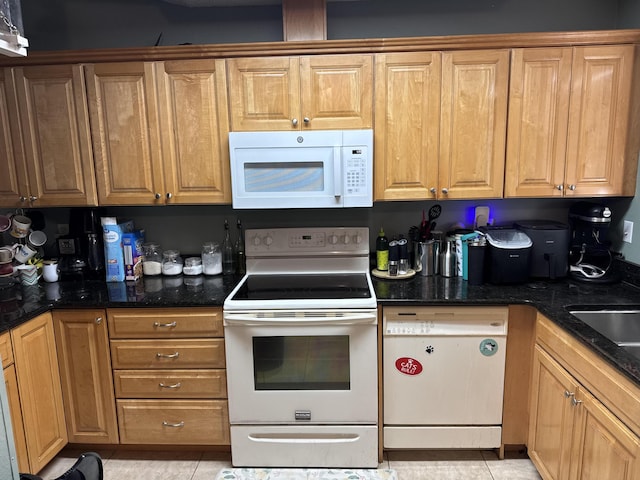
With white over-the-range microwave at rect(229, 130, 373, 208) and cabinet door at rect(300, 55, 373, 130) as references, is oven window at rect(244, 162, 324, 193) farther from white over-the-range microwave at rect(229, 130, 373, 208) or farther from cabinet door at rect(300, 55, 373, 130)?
cabinet door at rect(300, 55, 373, 130)

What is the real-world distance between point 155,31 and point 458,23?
5.88 feet

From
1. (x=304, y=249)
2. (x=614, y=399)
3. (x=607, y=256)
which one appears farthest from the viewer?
(x=304, y=249)

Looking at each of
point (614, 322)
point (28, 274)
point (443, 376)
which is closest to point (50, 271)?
point (28, 274)

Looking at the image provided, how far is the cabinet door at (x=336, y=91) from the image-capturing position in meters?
2.15

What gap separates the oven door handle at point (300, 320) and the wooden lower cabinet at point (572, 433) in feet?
2.64

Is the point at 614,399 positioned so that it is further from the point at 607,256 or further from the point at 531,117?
the point at 531,117

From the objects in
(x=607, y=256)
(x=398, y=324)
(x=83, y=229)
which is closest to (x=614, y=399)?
(x=398, y=324)

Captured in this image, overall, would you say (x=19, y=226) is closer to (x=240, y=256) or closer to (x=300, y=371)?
(x=240, y=256)

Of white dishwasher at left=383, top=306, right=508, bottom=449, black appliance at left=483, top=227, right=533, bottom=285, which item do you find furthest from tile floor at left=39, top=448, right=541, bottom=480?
black appliance at left=483, top=227, right=533, bottom=285

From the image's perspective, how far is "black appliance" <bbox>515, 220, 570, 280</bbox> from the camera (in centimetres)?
223

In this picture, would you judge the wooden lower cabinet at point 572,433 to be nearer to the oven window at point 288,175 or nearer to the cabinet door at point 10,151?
the oven window at point 288,175

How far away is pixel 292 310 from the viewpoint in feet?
6.52

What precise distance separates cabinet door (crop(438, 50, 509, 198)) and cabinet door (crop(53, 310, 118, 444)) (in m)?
1.94

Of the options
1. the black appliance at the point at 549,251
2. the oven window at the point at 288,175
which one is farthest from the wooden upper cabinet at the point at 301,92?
the black appliance at the point at 549,251
